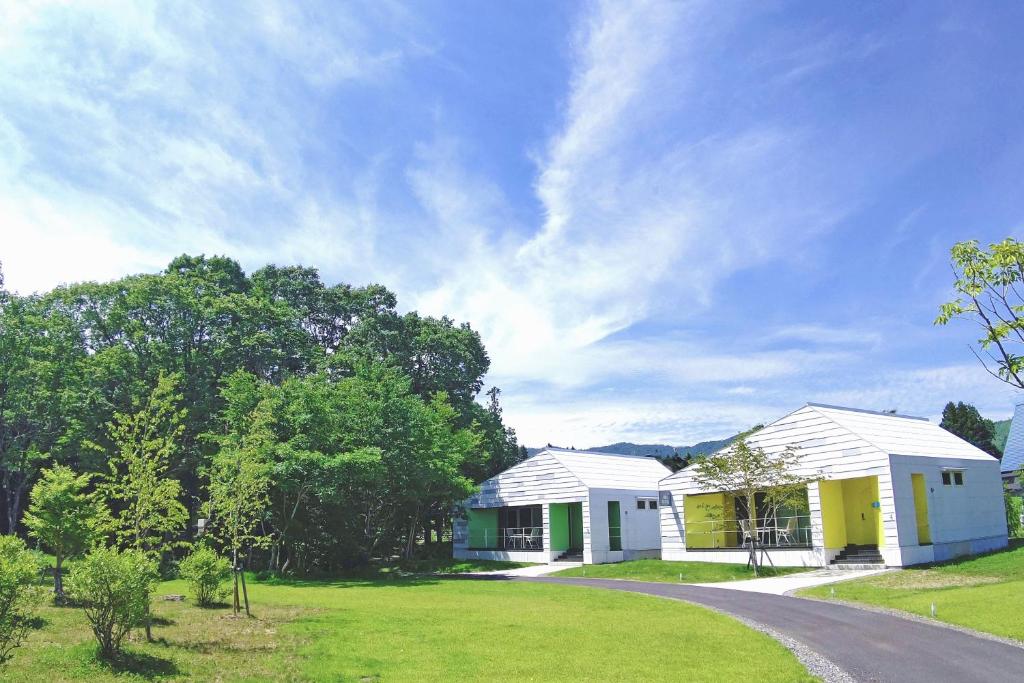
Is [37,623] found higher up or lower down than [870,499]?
lower down

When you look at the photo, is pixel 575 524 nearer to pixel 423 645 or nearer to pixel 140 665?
pixel 423 645

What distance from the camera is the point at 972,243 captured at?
7.87 metres

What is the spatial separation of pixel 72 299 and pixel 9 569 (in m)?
27.5

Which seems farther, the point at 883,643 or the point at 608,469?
the point at 608,469

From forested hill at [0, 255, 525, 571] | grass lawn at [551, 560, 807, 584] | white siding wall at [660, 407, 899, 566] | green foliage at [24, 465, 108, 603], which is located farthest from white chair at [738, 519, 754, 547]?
green foliage at [24, 465, 108, 603]

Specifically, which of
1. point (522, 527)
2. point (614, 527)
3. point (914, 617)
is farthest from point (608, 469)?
point (914, 617)

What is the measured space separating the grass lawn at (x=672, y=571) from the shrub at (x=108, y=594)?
18.3 m

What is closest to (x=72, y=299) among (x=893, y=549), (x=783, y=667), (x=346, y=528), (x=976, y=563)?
(x=346, y=528)

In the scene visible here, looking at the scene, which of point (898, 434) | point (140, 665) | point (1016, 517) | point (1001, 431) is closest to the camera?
point (140, 665)

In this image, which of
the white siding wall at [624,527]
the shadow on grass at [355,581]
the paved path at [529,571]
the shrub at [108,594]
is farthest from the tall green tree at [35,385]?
the white siding wall at [624,527]

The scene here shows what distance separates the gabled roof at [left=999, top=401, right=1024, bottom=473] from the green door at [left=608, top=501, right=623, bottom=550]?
78.1ft

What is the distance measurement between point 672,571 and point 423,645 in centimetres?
1685

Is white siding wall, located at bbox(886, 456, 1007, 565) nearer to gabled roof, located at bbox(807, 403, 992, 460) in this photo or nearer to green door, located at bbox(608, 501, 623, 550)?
gabled roof, located at bbox(807, 403, 992, 460)

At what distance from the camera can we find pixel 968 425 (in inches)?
2088
